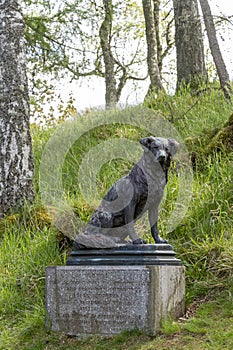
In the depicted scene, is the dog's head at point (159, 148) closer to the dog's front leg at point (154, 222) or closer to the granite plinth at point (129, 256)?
the dog's front leg at point (154, 222)

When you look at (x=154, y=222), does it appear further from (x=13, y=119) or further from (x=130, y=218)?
(x=13, y=119)

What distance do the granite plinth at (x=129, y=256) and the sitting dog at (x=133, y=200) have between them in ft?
0.21

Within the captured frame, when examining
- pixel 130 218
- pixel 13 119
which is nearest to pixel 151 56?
pixel 13 119

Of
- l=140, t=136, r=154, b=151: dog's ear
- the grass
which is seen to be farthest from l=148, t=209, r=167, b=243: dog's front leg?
the grass

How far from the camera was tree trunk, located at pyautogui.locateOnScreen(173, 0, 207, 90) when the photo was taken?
11334 mm

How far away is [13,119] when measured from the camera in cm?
799

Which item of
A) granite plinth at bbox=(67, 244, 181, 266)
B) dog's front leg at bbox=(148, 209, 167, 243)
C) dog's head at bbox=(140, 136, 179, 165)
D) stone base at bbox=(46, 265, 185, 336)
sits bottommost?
stone base at bbox=(46, 265, 185, 336)

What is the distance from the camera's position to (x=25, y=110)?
8094 mm

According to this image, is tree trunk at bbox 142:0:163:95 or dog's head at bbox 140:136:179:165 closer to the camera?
dog's head at bbox 140:136:179:165

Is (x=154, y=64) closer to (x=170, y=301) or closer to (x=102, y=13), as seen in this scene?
(x=102, y=13)

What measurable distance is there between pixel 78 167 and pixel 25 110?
1.23m

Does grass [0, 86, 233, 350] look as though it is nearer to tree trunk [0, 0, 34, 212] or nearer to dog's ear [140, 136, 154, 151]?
tree trunk [0, 0, 34, 212]

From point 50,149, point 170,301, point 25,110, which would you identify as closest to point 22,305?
point 170,301

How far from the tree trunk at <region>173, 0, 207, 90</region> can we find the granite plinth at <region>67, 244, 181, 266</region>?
6.81m
